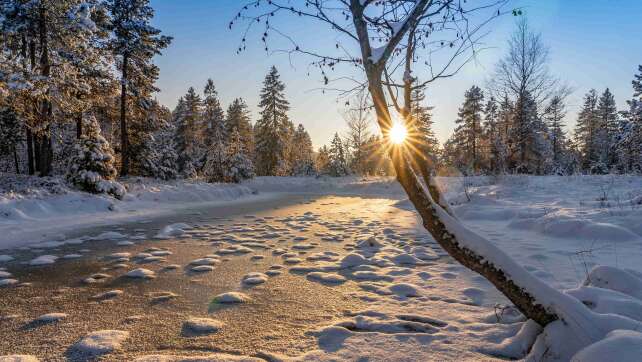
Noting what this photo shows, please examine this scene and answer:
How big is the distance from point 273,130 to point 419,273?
35.5 m

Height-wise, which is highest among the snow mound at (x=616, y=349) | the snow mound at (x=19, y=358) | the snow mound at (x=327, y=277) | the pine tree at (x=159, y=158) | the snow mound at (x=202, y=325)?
the pine tree at (x=159, y=158)

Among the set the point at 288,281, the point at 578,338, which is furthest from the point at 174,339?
the point at 578,338

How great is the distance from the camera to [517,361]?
1.93 metres

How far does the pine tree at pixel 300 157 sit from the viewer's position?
132 feet

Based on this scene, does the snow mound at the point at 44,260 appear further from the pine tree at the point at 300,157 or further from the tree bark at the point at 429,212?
the pine tree at the point at 300,157

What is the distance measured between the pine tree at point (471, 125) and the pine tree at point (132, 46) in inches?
1200

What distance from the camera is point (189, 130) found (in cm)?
3600

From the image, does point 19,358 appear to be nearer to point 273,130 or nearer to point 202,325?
point 202,325

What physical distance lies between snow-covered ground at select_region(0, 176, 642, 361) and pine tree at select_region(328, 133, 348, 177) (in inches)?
990

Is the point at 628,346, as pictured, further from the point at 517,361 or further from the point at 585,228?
the point at 585,228

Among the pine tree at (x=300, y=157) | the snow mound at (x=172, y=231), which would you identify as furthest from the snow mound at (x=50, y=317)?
the pine tree at (x=300, y=157)

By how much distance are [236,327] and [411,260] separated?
265 cm

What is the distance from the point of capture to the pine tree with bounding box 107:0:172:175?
61.6ft

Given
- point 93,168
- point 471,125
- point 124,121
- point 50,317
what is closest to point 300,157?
point 471,125
